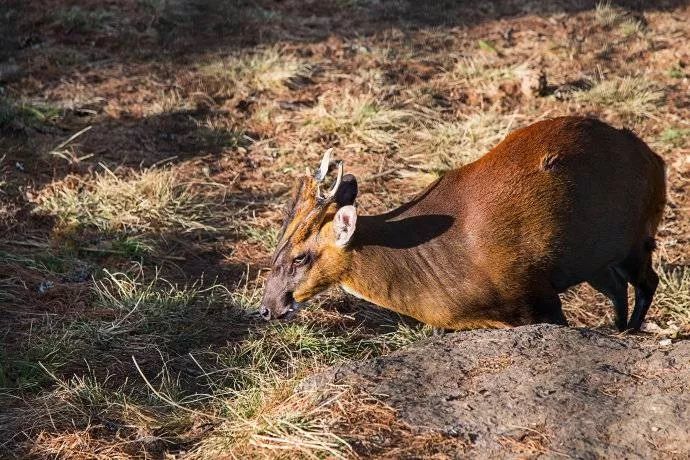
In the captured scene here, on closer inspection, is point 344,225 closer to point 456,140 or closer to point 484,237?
point 484,237

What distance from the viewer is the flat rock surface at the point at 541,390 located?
4152 millimetres

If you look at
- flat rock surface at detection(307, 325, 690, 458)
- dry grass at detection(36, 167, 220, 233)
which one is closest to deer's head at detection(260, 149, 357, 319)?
flat rock surface at detection(307, 325, 690, 458)

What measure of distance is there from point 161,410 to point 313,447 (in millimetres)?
1281

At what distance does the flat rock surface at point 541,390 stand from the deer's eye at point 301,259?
0.89 m

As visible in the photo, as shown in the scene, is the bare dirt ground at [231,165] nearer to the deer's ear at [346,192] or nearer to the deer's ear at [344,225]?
the deer's ear at [344,225]

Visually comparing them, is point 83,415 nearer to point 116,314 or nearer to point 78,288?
point 116,314

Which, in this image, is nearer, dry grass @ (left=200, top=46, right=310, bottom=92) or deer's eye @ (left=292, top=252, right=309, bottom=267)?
deer's eye @ (left=292, top=252, right=309, bottom=267)

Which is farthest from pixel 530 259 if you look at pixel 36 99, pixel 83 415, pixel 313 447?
pixel 36 99

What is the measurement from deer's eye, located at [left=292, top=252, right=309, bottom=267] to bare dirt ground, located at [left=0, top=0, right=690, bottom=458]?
21.4 inches

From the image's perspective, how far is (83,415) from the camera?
508 cm

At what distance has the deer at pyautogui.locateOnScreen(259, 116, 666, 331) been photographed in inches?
220

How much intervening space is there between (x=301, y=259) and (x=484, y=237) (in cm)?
108

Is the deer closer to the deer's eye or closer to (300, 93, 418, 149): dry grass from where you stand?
the deer's eye

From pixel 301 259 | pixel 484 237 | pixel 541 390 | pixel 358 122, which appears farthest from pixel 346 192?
pixel 358 122
